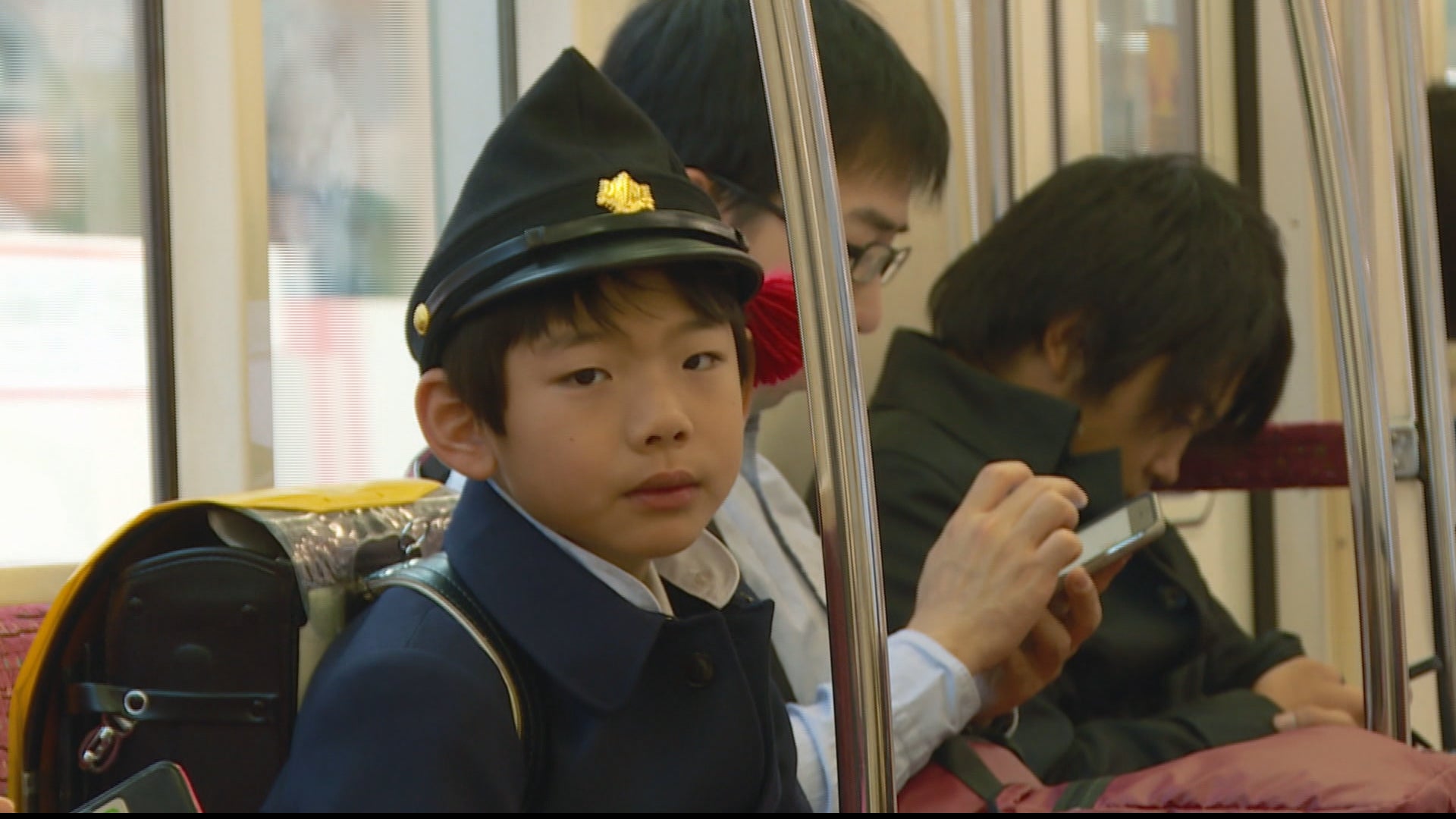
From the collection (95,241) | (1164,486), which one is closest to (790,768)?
(95,241)

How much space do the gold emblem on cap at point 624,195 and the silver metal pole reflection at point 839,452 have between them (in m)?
0.09

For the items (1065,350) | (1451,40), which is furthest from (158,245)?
Answer: (1451,40)

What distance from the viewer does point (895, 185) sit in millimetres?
1359

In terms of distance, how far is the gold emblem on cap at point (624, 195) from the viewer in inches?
32.2

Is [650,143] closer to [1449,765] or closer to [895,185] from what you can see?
[895,185]

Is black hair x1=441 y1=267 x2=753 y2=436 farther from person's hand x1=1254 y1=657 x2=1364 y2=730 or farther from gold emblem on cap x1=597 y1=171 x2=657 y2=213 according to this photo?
person's hand x1=1254 y1=657 x2=1364 y2=730

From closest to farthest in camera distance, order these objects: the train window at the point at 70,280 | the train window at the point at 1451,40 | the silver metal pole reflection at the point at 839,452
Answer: the silver metal pole reflection at the point at 839,452 → the train window at the point at 70,280 → the train window at the point at 1451,40

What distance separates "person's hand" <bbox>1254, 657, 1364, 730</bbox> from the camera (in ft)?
5.41

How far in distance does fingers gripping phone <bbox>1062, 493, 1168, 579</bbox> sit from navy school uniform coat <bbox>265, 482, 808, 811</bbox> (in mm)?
370

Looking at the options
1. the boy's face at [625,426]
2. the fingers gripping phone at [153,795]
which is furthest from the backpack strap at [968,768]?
the fingers gripping phone at [153,795]

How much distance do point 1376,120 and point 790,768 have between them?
188cm

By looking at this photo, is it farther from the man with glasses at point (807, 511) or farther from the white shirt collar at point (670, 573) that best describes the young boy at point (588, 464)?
the man with glasses at point (807, 511)

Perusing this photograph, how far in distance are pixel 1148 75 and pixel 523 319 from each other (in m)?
2.15

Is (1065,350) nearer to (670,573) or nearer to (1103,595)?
(1103,595)
